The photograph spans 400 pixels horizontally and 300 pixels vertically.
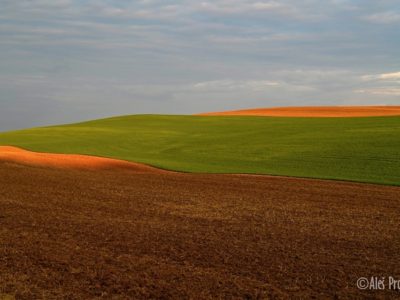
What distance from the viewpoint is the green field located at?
95.7ft

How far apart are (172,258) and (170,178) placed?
1449 centimetres

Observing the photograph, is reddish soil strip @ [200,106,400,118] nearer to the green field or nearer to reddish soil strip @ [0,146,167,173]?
the green field

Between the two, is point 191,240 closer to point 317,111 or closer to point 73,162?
point 73,162

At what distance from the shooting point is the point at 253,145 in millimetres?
38719

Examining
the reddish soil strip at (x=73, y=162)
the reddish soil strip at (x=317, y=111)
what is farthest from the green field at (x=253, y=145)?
the reddish soil strip at (x=317, y=111)

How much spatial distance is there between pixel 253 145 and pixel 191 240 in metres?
26.8

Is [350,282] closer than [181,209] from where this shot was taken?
Yes

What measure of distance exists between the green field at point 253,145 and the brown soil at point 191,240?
696 cm

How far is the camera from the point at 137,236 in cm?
1271

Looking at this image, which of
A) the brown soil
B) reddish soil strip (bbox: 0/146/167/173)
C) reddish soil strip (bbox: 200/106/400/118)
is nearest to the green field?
reddish soil strip (bbox: 0/146/167/173)

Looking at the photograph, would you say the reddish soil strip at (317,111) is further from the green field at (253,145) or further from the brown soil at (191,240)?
the brown soil at (191,240)

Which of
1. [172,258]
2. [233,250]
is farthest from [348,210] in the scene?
[172,258]

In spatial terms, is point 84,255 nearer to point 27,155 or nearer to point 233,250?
point 233,250

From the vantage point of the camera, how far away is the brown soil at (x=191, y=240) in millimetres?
9055
